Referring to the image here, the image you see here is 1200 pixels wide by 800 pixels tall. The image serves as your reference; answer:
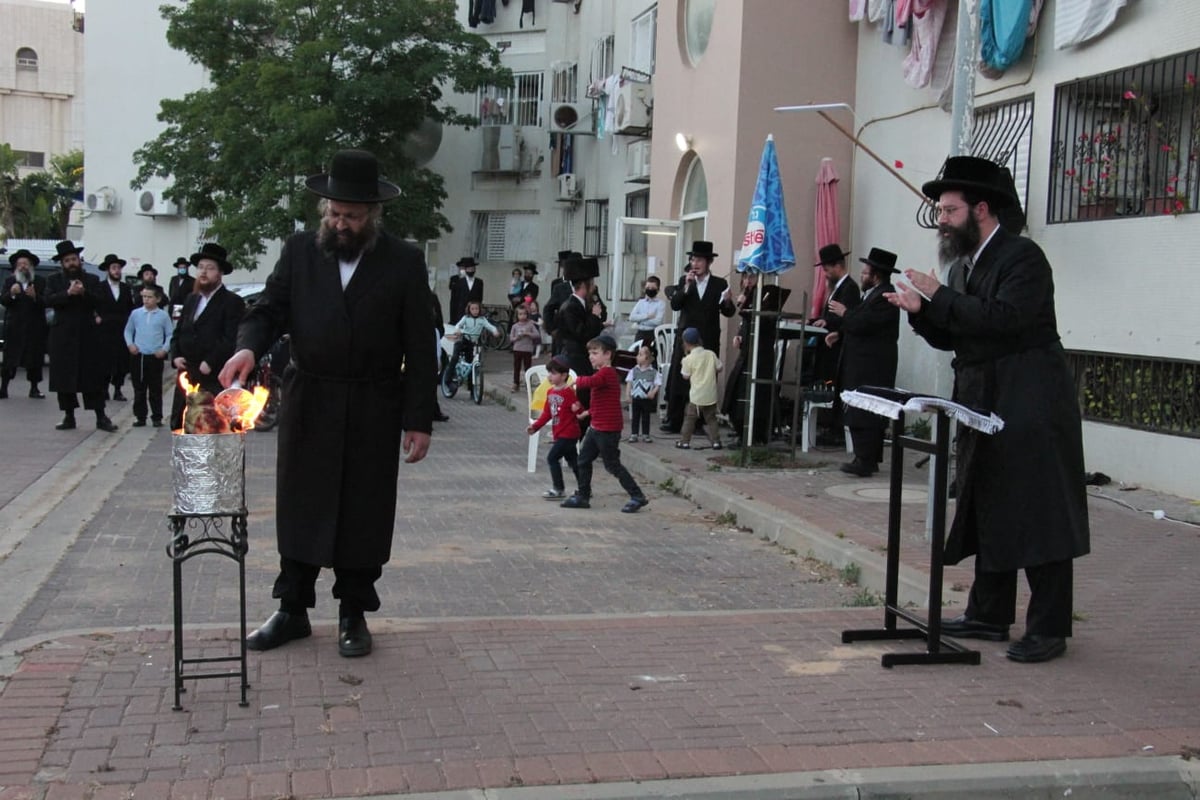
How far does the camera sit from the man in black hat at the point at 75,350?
13945 mm

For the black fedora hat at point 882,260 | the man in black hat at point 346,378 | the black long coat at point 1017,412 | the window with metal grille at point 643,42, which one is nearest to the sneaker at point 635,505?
the black fedora hat at point 882,260

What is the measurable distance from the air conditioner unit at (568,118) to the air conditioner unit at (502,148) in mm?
2784

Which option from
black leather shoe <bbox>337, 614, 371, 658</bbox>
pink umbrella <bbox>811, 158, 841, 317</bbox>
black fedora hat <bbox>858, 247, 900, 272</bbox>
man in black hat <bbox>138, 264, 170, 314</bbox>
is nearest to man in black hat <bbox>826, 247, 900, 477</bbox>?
black fedora hat <bbox>858, 247, 900, 272</bbox>

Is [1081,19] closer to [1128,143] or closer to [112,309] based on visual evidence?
[1128,143]

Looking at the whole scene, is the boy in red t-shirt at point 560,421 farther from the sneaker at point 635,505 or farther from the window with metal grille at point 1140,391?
the window with metal grille at point 1140,391

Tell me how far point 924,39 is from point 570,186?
16083 millimetres

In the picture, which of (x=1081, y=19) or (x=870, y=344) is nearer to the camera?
(x=1081, y=19)

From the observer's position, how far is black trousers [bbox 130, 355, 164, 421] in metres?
14.3

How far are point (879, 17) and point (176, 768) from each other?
12.2 meters

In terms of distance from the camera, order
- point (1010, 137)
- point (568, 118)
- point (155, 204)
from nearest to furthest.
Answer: point (1010, 137) < point (568, 118) < point (155, 204)

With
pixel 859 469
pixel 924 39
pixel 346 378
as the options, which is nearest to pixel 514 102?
pixel 924 39

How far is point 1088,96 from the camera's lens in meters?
10.8

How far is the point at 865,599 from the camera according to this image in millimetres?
6895

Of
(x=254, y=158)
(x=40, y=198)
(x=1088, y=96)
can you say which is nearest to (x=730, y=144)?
(x=1088, y=96)
